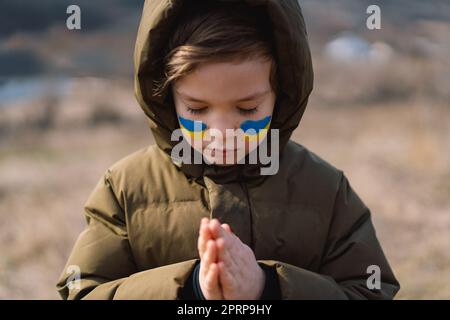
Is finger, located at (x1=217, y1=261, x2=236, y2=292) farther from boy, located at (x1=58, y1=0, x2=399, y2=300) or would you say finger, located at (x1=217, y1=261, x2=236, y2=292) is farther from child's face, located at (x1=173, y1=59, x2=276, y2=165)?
child's face, located at (x1=173, y1=59, x2=276, y2=165)

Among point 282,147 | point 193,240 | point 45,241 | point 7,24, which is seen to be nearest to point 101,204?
point 193,240

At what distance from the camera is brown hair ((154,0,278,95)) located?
195cm

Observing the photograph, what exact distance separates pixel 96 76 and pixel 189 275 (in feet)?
12.3

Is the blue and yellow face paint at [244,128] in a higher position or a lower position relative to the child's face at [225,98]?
lower

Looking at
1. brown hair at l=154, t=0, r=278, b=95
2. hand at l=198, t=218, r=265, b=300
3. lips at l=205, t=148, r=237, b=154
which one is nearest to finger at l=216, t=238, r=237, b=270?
hand at l=198, t=218, r=265, b=300

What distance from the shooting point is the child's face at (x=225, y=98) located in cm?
195

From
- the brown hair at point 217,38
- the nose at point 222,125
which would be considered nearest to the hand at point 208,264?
the nose at point 222,125

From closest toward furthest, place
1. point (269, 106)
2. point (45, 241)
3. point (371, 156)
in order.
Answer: point (269, 106) < point (45, 241) < point (371, 156)

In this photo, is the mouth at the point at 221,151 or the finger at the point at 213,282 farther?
the mouth at the point at 221,151

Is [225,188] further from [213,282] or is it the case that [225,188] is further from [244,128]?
[213,282]

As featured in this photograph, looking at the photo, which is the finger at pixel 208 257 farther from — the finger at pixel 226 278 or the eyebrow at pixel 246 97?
the eyebrow at pixel 246 97

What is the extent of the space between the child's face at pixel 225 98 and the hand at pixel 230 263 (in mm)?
262

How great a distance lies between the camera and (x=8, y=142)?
5.35 m
